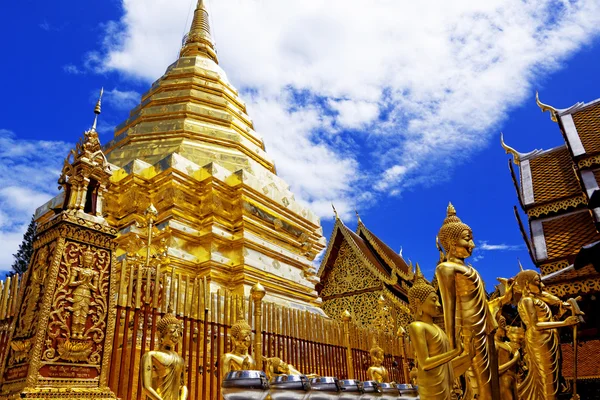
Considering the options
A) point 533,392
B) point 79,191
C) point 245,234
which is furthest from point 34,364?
point 245,234

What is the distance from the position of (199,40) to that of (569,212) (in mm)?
8798

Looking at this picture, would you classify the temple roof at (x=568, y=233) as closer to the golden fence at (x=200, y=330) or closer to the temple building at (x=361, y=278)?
the golden fence at (x=200, y=330)

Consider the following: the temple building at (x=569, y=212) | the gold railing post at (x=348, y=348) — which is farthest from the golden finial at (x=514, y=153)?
the gold railing post at (x=348, y=348)

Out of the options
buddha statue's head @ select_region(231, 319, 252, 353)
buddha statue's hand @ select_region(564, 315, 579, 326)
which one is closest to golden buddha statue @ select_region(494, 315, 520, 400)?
buddha statue's hand @ select_region(564, 315, 579, 326)

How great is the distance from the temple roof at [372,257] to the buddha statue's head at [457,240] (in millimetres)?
9038

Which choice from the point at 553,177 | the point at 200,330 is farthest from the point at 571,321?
the point at 553,177

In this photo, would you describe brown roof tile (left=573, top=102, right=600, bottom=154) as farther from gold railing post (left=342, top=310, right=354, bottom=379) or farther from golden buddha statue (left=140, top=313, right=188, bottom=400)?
golden buddha statue (left=140, top=313, right=188, bottom=400)

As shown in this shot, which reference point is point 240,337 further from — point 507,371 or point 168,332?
point 507,371

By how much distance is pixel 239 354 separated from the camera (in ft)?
13.0

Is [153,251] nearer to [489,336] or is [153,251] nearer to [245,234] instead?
[245,234]

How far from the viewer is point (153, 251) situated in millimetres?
6801

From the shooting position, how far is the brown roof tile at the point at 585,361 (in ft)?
20.4

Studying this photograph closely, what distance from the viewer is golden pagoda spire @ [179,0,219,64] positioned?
11906 millimetres

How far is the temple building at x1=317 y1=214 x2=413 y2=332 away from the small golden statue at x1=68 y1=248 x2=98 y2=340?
9402 mm
